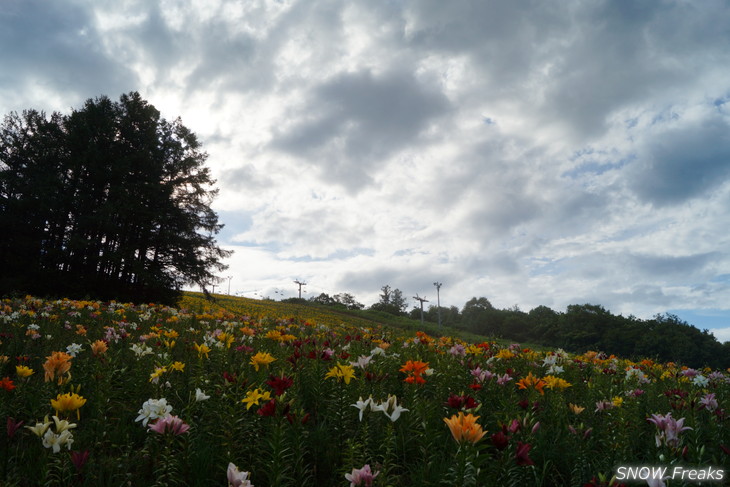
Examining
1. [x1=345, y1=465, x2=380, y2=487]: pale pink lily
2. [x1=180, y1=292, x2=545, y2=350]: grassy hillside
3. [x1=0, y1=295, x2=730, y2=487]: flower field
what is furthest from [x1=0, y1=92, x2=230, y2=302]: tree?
[x1=345, y1=465, x2=380, y2=487]: pale pink lily

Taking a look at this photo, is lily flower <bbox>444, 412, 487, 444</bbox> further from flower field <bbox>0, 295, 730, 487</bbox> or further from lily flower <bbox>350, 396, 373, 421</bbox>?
lily flower <bbox>350, 396, 373, 421</bbox>

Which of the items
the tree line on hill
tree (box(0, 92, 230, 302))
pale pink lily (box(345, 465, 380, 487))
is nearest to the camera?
pale pink lily (box(345, 465, 380, 487))

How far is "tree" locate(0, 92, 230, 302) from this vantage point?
69.8 ft

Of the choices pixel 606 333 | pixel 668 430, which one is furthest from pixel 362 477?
pixel 606 333

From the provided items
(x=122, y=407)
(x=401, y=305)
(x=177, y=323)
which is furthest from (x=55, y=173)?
(x=401, y=305)

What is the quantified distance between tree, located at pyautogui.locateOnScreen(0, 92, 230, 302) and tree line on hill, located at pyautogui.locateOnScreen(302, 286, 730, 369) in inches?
1107

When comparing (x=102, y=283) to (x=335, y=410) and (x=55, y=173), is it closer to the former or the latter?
(x=55, y=173)

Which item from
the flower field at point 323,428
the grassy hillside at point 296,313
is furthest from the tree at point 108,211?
the flower field at point 323,428

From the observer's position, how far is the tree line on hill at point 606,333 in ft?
131

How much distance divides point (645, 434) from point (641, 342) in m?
48.1

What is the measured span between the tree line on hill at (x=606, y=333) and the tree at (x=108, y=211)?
28110mm

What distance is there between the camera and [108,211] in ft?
67.4

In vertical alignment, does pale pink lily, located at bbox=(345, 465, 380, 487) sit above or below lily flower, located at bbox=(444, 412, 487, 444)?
below

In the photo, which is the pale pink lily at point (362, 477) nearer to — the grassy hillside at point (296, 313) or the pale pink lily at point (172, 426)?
the pale pink lily at point (172, 426)
